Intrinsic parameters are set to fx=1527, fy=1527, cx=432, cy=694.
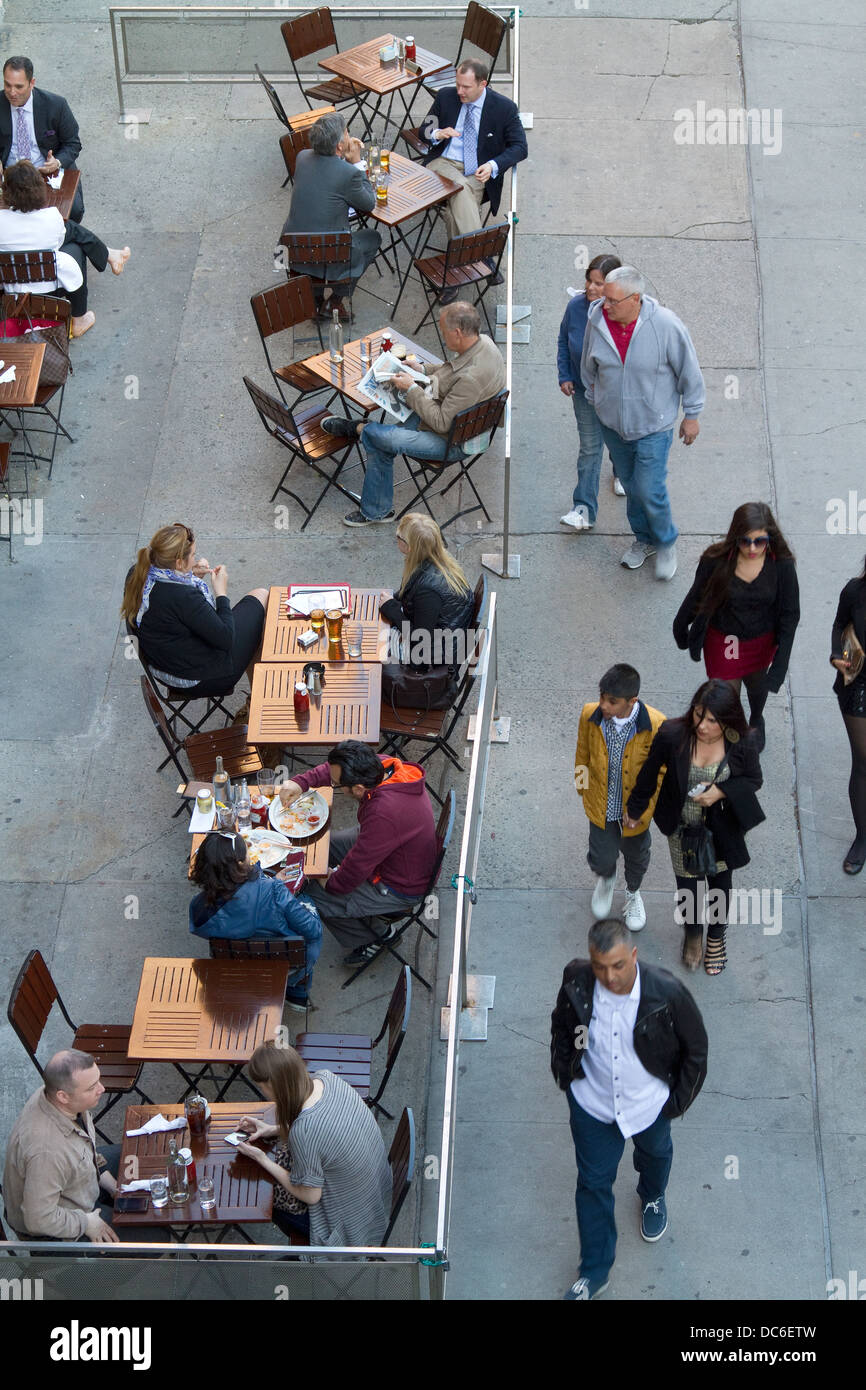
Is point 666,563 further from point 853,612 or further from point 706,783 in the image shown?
Answer: point 706,783

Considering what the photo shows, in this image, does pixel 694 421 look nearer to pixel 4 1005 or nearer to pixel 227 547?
pixel 227 547

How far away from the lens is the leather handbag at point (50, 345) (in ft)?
33.4

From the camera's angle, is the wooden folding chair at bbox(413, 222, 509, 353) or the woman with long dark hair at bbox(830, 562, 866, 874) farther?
the wooden folding chair at bbox(413, 222, 509, 353)

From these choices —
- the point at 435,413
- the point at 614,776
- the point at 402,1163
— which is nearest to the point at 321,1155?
the point at 402,1163

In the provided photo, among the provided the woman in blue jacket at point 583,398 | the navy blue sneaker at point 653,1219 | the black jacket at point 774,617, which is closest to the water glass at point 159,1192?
the navy blue sneaker at point 653,1219

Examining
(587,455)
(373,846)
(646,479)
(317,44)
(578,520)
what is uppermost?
(317,44)

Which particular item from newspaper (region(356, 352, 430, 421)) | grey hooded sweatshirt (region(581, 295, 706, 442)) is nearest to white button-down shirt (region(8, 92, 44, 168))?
newspaper (region(356, 352, 430, 421))

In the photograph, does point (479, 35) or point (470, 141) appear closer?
point (470, 141)

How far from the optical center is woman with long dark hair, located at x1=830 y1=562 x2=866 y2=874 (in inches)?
287

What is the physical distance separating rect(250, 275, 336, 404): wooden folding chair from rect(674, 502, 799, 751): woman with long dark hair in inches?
134

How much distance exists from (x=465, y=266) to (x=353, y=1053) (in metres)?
6.22

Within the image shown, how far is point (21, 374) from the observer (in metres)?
9.86

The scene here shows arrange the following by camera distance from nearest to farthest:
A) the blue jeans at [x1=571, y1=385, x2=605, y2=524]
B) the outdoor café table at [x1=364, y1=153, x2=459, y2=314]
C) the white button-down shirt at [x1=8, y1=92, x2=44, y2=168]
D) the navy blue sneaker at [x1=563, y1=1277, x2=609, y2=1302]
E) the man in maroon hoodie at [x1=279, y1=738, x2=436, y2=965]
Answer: the navy blue sneaker at [x1=563, y1=1277, x2=609, y2=1302] → the man in maroon hoodie at [x1=279, y1=738, x2=436, y2=965] → the blue jeans at [x1=571, y1=385, x2=605, y2=524] → the outdoor café table at [x1=364, y1=153, x2=459, y2=314] → the white button-down shirt at [x1=8, y1=92, x2=44, y2=168]

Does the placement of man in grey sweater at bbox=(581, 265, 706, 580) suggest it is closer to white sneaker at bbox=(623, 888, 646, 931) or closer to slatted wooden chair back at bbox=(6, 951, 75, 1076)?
white sneaker at bbox=(623, 888, 646, 931)
